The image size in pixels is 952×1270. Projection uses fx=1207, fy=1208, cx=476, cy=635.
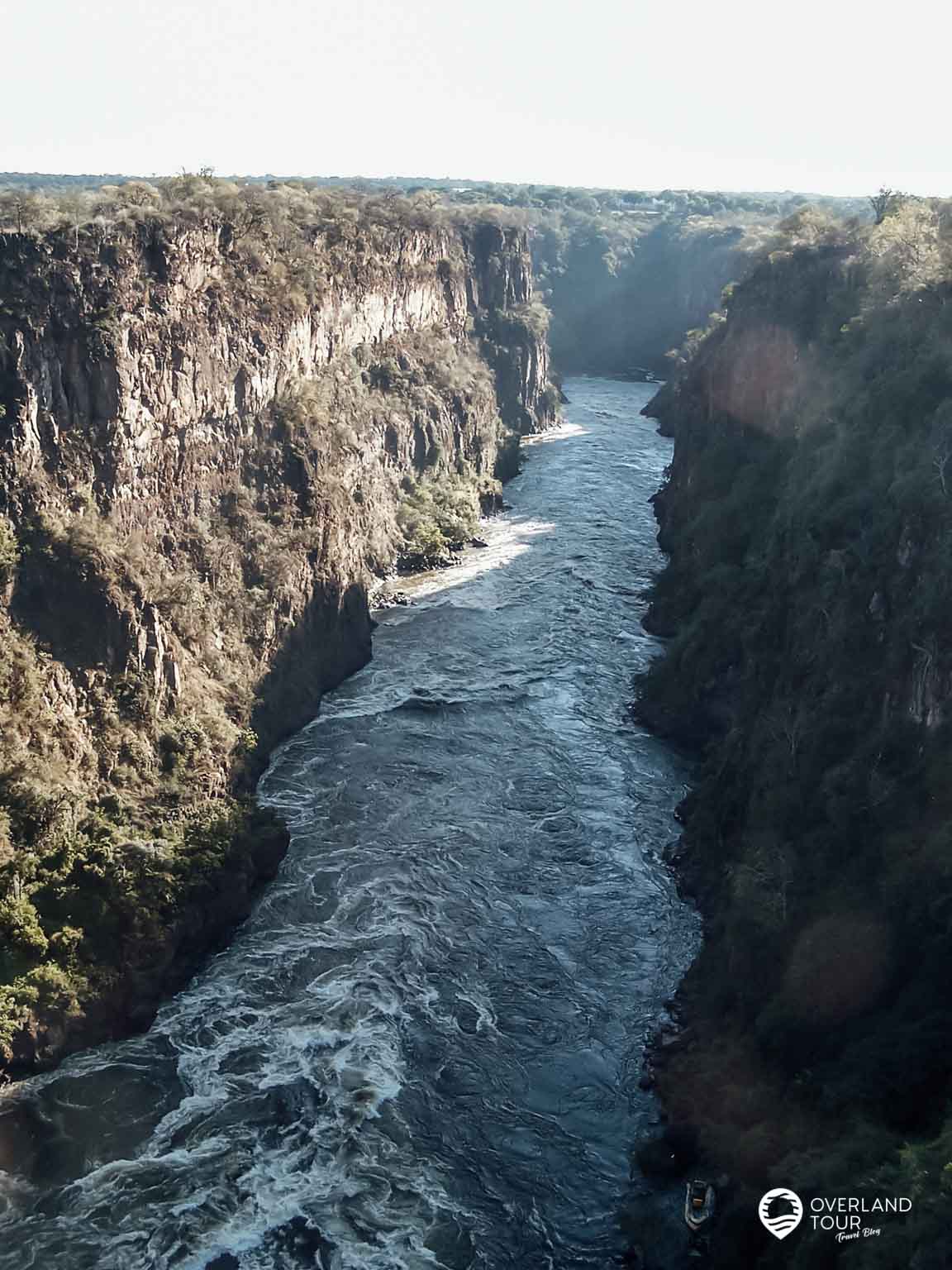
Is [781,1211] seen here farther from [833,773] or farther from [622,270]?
[622,270]

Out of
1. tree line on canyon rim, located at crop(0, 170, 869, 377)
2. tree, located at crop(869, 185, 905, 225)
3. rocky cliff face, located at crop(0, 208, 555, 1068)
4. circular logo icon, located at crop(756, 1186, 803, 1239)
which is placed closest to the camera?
circular logo icon, located at crop(756, 1186, 803, 1239)

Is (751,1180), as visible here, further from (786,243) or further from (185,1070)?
(786,243)

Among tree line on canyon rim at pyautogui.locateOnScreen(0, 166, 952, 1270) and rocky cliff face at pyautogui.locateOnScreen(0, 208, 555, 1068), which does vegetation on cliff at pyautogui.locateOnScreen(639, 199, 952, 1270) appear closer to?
tree line on canyon rim at pyautogui.locateOnScreen(0, 166, 952, 1270)

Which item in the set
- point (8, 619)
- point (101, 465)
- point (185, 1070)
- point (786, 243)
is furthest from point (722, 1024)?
point (786, 243)

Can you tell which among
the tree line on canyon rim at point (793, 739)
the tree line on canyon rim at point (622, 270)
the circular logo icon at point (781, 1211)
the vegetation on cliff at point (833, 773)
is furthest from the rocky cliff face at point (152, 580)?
the tree line on canyon rim at point (622, 270)

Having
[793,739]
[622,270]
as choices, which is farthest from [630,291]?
[793,739]

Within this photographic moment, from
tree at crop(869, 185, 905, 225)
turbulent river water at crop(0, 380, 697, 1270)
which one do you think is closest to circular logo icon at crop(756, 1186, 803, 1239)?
turbulent river water at crop(0, 380, 697, 1270)
